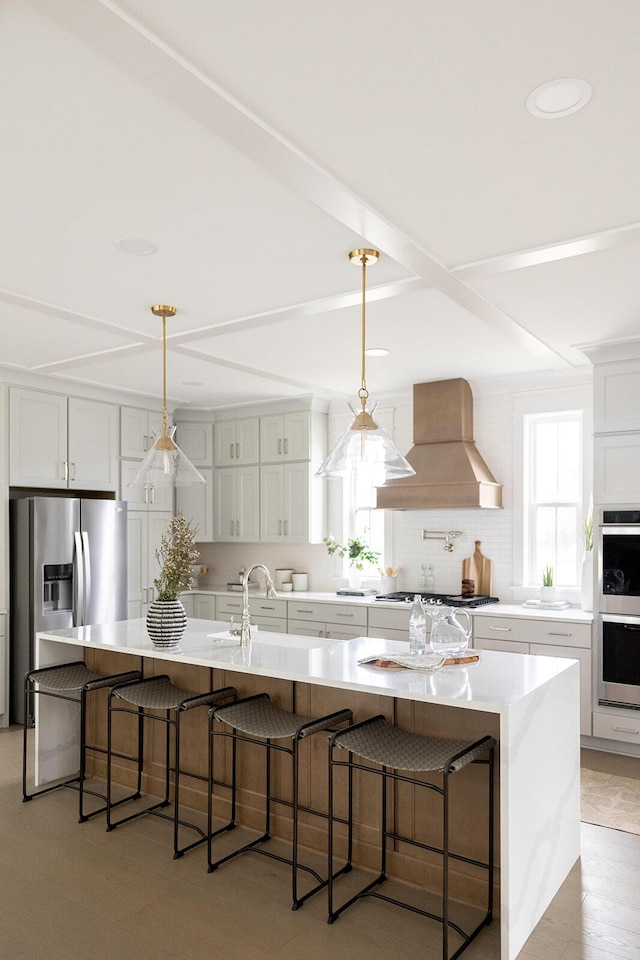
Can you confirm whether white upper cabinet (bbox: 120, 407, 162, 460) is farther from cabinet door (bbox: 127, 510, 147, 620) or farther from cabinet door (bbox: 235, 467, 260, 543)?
cabinet door (bbox: 235, 467, 260, 543)

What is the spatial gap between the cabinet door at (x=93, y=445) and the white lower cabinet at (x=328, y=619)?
6.40ft

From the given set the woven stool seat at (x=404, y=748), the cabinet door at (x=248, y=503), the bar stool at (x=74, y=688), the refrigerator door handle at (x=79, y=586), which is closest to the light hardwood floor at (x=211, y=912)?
the bar stool at (x=74, y=688)

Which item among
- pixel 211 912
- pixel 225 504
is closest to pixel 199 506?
pixel 225 504

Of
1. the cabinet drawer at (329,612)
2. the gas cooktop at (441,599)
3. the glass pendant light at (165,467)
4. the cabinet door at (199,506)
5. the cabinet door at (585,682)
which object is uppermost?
the glass pendant light at (165,467)

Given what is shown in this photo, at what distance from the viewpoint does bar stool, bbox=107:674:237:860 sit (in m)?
3.40

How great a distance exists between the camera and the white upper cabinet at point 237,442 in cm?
710

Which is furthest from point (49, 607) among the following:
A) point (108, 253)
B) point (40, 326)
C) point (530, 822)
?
point (530, 822)

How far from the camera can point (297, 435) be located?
681cm

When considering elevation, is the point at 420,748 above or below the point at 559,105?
below

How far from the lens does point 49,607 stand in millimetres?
5512

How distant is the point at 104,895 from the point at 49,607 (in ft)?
9.53

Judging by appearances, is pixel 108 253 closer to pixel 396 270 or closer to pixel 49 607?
pixel 396 270

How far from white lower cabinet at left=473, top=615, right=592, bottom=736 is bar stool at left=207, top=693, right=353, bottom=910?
84.3 inches

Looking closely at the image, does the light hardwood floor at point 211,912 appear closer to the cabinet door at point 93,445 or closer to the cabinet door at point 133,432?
the cabinet door at point 93,445
